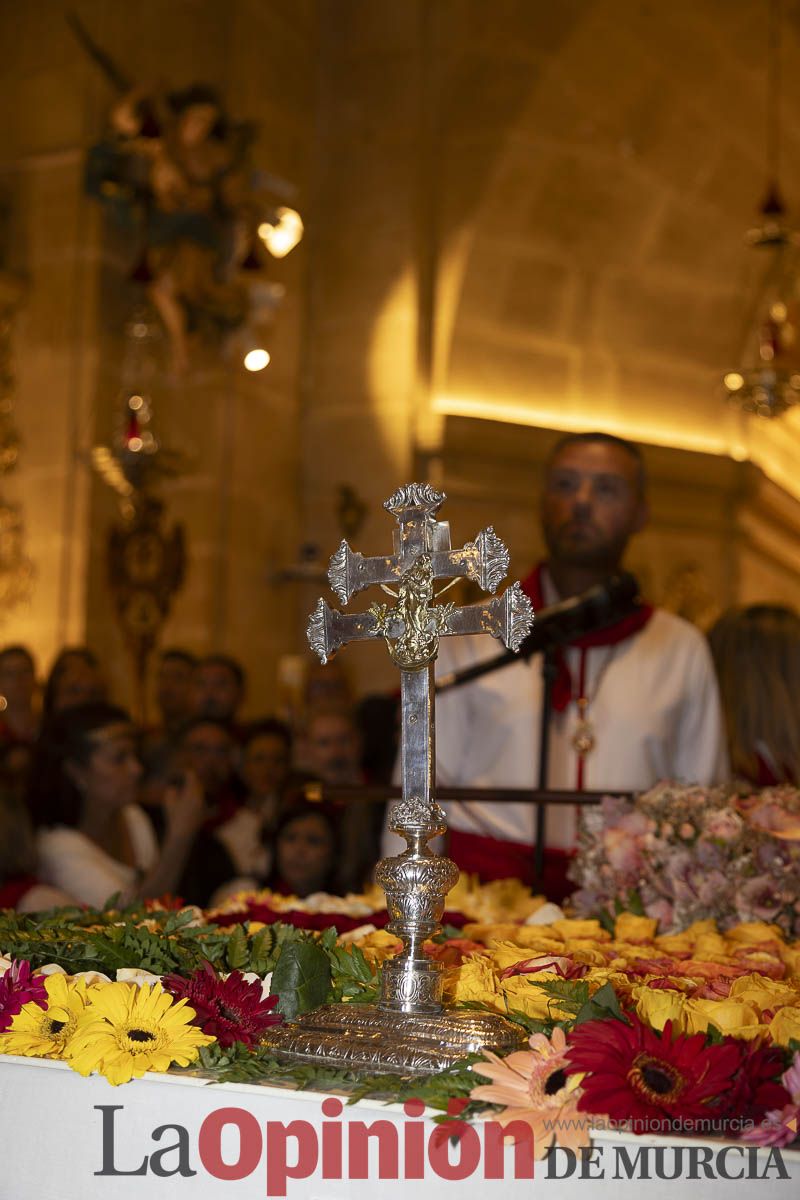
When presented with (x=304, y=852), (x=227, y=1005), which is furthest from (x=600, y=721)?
(x=227, y=1005)

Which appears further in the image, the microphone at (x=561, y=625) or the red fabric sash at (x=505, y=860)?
the red fabric sash at (x=505, y=860)

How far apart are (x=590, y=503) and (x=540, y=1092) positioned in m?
2.23

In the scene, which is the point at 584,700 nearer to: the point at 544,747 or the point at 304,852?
the point at 544,747

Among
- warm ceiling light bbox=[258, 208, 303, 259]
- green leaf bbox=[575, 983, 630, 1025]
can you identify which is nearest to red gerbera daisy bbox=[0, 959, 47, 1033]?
green leaf bbox=[575, 983, 630, 1025]

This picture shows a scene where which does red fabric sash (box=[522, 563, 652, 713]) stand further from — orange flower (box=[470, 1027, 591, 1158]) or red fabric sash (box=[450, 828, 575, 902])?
orange flower (box=[470, 1027, 591, 1158])

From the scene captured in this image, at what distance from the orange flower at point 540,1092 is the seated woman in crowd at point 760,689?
263 cm

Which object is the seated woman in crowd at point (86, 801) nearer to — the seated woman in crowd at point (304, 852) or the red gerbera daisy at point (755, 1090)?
the seated woman in crowd at point (304, 852)

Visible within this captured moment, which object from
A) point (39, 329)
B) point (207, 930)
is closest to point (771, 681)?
point (207, 930)

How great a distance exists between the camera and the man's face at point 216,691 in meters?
6.34

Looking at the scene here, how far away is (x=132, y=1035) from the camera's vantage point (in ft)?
5.82

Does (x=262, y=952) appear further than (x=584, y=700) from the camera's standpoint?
No

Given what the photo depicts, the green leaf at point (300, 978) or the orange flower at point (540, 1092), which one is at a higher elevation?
the green leaf at point (300, 978)

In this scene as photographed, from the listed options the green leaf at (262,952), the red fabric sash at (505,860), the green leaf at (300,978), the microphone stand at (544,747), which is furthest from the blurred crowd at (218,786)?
the green leaf at (300,978)

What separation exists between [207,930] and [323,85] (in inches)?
311
